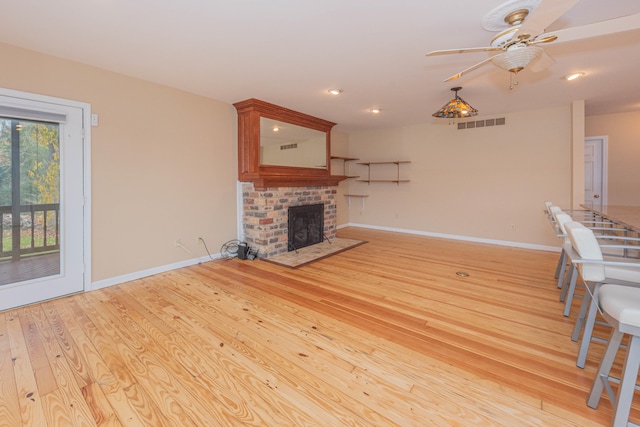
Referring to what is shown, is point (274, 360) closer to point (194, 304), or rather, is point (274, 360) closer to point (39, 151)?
point (194, 304)

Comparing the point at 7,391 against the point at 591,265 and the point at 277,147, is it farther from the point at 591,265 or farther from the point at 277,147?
the point at 277,147

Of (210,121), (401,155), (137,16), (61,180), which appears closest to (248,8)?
(137,16)

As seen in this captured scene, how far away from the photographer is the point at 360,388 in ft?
5.31

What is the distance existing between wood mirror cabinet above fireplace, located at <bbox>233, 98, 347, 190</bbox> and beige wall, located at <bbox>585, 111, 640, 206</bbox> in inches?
201

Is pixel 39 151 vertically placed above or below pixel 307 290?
above

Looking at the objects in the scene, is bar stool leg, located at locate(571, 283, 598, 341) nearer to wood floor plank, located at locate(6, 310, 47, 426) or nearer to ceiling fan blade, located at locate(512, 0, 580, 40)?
ceiling fan blade, located at locate(512, 0, 580, 40)

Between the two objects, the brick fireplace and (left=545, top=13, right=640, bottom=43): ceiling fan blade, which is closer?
(left=545, top=13, right=640, bottom=43): ceiling fan blade

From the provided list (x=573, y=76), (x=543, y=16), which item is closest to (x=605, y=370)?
(x=543, y=16)

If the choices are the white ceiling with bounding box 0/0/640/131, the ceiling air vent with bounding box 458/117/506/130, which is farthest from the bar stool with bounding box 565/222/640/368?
the ceiling air vent with bounding box 458/117/506/130

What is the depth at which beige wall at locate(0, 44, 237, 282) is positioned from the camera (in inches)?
114

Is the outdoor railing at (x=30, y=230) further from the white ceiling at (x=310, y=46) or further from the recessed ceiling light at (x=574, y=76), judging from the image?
the recessed ceiling light at (x=574, y=76)

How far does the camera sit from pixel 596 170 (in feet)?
17.2

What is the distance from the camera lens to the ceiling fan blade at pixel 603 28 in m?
1.66

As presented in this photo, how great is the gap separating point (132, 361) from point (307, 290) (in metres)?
1.64
